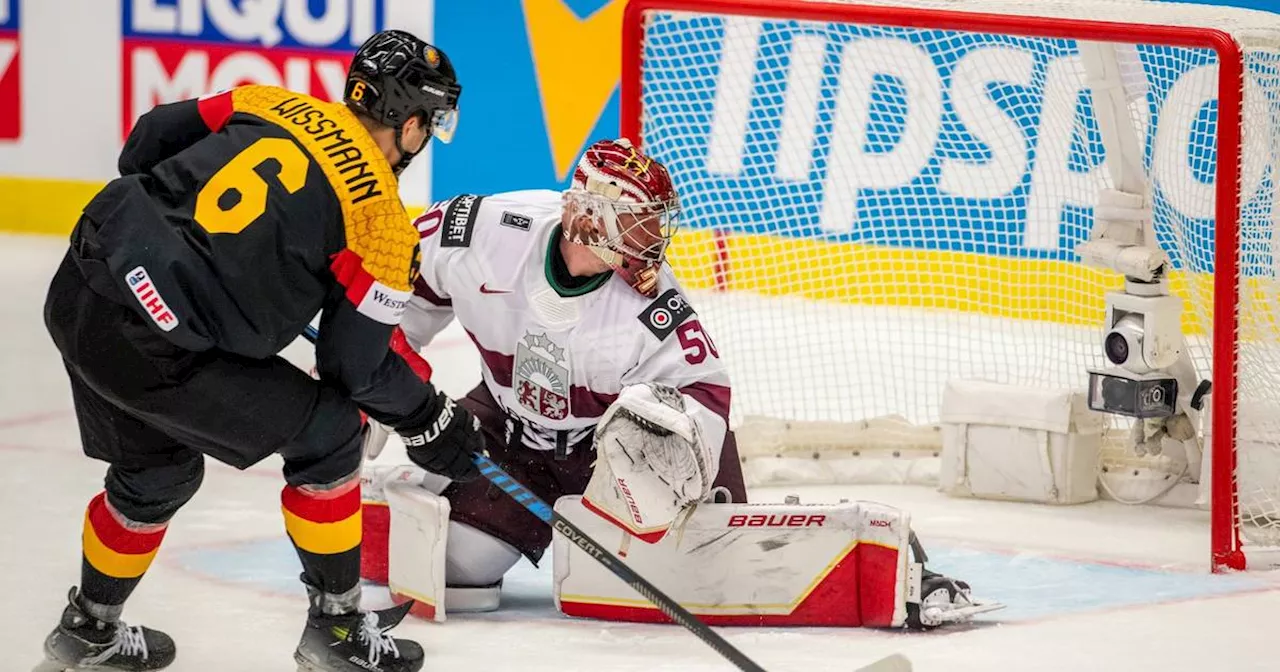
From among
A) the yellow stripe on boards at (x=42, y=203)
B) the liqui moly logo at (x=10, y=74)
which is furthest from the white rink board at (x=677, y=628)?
the liqui moly logo at (x=10, y=74)

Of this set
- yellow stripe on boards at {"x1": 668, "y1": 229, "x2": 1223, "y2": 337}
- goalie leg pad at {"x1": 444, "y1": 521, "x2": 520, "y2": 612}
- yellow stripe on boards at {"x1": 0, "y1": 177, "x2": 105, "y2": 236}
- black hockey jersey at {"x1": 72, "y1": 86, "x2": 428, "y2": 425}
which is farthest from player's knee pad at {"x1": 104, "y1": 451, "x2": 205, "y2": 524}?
yellow stripe on boards at {"x1": 0, "y1": 177, "x2": 105, "y2": 236}

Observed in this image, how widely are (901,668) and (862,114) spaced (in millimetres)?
2960

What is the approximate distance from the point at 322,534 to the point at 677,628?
75cm

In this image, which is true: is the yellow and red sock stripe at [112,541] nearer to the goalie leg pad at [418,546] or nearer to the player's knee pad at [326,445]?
the player's knee pad at [326,445]

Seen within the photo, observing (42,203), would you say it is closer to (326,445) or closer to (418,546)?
(418,546)

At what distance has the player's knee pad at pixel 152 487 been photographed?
9.48 ft

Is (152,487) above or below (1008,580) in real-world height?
above

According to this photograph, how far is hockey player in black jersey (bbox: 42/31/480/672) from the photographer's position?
269cm

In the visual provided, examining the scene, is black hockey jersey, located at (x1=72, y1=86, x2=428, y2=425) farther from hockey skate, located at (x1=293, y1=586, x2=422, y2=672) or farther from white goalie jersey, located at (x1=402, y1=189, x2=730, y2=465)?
white goalie jersey, located at (x1=402, y1=189, x2=730, y2=465)

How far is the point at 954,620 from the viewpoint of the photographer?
332cm

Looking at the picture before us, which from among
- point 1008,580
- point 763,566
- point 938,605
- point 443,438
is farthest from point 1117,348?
point 443,438

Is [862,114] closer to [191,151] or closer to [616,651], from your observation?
[616,651]

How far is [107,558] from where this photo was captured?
2928 millimetres

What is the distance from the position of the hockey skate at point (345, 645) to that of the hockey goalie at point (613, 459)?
1.03 ft
